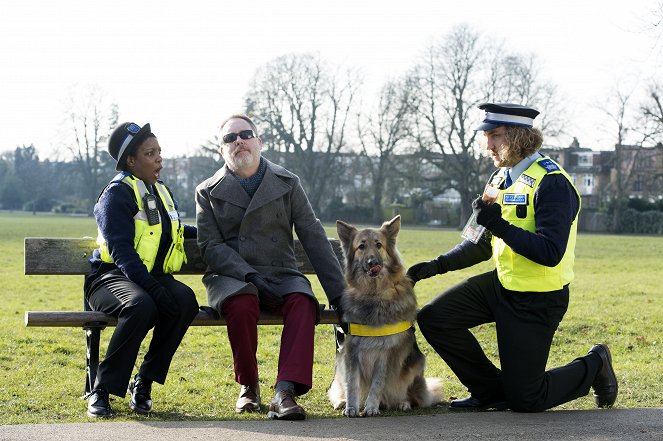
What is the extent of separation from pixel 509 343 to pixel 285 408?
4.86 ft

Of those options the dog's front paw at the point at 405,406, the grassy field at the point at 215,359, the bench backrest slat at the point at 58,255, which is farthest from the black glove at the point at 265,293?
the bench backrest slat at the point at 58,255

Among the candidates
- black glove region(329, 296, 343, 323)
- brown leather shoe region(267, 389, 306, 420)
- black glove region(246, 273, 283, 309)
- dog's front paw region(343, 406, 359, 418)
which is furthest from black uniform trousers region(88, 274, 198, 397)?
dog's front paw region(343, 406, 359, 418)

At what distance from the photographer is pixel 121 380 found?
212 inches

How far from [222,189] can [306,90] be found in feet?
184

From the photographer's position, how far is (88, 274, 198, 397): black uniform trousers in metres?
5.38

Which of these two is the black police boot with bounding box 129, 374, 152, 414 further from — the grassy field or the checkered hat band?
the checkered hat band

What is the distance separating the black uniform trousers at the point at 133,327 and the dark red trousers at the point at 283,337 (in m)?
0.32

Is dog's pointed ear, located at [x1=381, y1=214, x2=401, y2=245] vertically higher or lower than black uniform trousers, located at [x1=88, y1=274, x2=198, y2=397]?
higher

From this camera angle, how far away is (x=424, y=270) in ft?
19.6

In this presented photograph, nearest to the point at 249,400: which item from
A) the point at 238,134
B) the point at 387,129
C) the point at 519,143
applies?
the point at 238,134

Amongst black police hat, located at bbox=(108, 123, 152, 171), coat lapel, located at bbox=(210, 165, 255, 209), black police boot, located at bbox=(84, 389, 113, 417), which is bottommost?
black police boot, located at bbox=(84, 389, 113, 417)

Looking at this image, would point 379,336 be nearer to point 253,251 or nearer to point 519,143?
point 253,251

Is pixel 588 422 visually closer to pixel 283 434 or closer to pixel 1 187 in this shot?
pixel 283 434

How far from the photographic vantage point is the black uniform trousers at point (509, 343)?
17.3 feet
